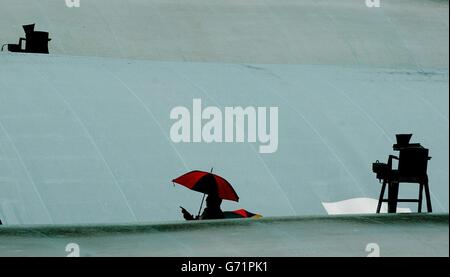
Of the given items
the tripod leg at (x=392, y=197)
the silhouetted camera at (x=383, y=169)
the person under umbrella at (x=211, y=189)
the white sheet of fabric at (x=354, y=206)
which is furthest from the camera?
the white sheet of fabric at (x=354, y=206)

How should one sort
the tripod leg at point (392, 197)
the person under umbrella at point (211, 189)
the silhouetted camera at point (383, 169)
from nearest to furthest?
the person under umbrella at point (211, 189)
the silhouetted camera at point (383, 169)
the tripod leg at point (392, 197)

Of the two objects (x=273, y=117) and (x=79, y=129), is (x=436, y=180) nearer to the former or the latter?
(x=273, y=117)

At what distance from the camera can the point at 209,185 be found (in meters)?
17.5

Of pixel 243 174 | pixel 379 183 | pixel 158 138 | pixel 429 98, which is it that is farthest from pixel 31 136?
pixel 429 98

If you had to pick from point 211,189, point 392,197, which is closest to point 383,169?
point 392,197

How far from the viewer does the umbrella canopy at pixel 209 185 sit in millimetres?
17344

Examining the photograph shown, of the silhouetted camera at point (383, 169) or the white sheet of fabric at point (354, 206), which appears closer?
the silhouetted camera at point (383, 169)

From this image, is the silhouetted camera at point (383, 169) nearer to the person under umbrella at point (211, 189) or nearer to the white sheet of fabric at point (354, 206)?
the person under umbrella at point (211, 189)

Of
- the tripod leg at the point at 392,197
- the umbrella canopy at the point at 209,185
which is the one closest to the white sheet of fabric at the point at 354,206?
the tripod leg at the point at 392,197

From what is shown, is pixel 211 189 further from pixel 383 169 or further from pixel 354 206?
pixel 354 206

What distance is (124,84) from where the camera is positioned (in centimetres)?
2373

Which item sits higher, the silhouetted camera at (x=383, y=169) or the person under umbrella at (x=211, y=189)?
the silhouetted camera at (x=383, y=169)

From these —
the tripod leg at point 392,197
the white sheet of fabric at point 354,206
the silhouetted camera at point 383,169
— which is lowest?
the white sheet of fabric at point 354,206

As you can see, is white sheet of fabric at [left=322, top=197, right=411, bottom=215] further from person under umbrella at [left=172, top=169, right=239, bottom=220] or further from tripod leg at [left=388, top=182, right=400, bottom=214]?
person under umbrella at [left=172, top=169, right=239, bottom=220]
